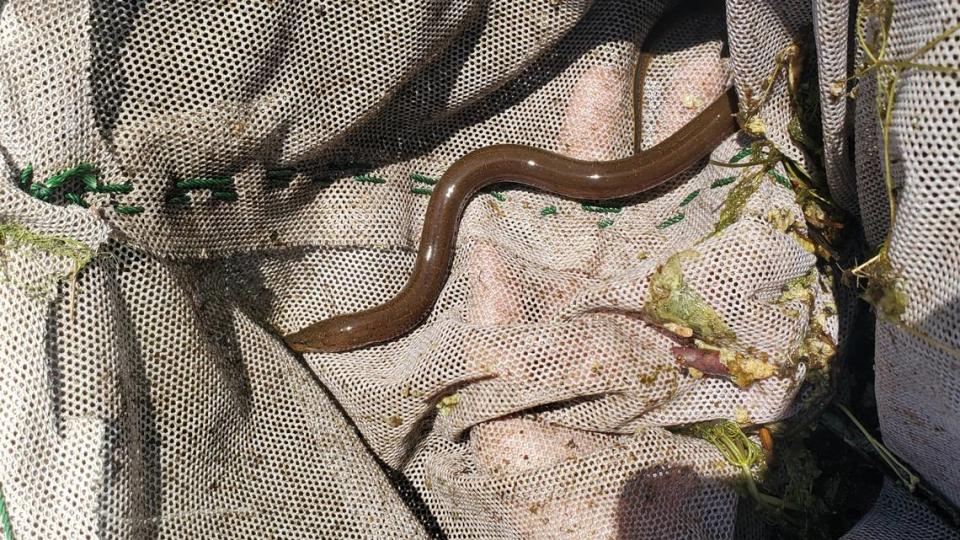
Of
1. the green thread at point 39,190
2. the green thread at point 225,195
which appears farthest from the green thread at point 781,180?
the green thread at point 39,190

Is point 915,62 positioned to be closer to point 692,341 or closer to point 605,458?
point 692,341

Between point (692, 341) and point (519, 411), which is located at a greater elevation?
point (692, 341)

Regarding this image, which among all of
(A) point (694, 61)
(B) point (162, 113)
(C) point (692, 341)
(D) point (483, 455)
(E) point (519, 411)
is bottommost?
(D) point (483, 455)

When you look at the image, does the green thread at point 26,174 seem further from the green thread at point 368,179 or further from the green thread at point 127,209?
the green thread at point 368,179

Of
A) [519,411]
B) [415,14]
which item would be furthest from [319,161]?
[519,411]

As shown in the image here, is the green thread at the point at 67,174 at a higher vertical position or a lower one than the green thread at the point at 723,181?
lower

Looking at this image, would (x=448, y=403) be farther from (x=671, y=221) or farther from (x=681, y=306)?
(x=671, y=221)
